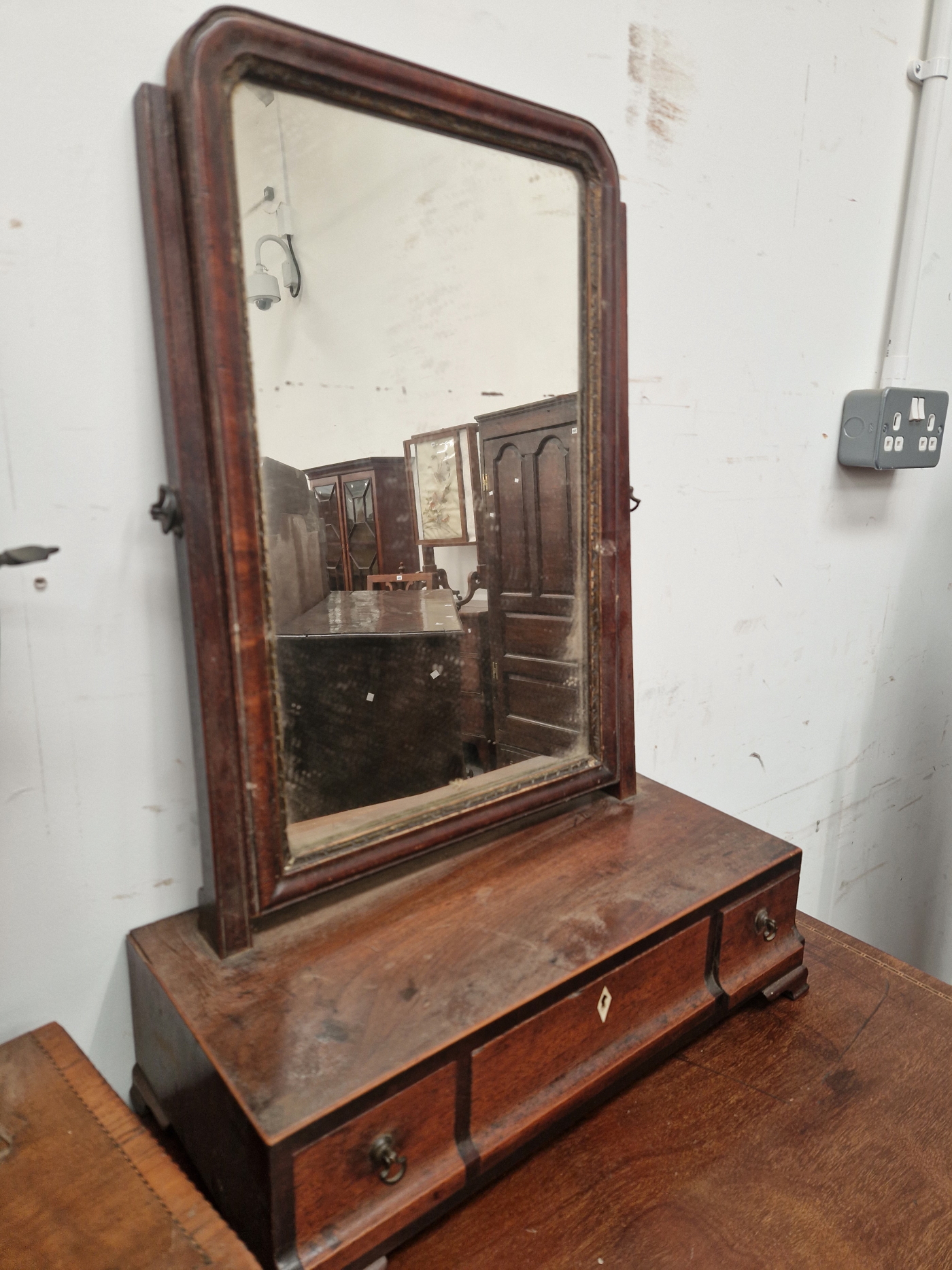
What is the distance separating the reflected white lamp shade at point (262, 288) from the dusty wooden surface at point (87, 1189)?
0.72m

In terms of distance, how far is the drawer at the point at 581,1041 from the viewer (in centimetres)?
70

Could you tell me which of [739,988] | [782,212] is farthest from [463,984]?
[782,212]

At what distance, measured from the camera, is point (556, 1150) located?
775 millimetres

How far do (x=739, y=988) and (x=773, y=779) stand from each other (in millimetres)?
759

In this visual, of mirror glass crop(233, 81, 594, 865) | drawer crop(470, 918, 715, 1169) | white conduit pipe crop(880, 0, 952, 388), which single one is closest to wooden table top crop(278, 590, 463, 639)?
mirror glass crop(233, 81, 594, 865)

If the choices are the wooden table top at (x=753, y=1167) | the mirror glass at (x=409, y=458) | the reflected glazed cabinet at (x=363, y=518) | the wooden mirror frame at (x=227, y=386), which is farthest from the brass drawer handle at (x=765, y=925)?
the reflected glazed cabinet at (x=363, y=518)

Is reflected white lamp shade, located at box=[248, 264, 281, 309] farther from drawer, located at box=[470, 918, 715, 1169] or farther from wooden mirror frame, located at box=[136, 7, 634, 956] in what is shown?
drawer, located at box=[470, 918, 715, 1169]

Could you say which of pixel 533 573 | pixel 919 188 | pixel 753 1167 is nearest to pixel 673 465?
pixel 533 573

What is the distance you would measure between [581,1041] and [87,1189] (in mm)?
441

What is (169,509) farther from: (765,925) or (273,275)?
(765,925)

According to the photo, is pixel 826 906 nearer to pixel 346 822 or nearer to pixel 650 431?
pixel 650 431

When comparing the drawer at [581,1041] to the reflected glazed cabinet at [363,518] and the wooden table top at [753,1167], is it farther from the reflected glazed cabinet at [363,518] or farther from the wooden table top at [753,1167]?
the reflected glazed cabinet at [363,518]

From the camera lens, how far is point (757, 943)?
955 millimetres

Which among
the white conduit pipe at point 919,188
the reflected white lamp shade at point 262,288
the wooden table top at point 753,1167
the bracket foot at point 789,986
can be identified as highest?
the white conduit pipe at point 919,188
